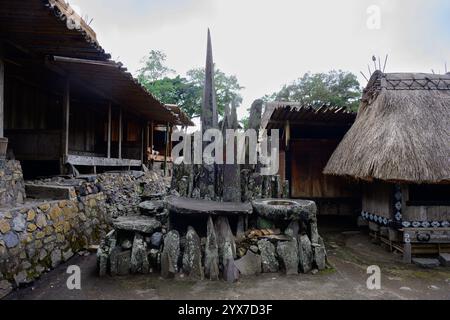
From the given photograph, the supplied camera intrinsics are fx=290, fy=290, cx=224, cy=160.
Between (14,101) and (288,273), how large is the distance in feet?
Answer: 26.7

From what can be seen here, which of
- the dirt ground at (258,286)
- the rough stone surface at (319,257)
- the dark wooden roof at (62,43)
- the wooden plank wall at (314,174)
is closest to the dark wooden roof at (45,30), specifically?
the dark wooden roof at (62,43)

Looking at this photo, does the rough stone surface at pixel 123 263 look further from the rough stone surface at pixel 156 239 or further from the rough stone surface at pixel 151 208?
the rough stone surface at pixel 151 208

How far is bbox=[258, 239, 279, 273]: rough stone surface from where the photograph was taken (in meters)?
5.04

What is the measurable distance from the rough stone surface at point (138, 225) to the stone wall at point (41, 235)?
1.17 meters

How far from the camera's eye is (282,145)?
9812 mm

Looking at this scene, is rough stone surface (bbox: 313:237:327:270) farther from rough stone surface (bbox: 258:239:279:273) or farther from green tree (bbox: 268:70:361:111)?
green tree (bbox: 268:70:361:111)

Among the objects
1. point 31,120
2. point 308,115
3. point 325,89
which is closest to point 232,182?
point 308,115

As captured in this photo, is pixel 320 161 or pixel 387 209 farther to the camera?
pixel 320 161

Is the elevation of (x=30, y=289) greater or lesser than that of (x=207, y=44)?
lesser

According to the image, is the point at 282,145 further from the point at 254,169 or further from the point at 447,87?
the point at 447,87

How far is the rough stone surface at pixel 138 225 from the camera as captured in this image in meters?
5.11

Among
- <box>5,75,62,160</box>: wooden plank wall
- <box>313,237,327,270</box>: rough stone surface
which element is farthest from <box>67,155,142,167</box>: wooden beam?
<box>313,237,327,270</box>: rough stone surface

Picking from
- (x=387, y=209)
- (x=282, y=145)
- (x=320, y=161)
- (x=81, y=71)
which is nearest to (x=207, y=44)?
(x=81, y=71)
